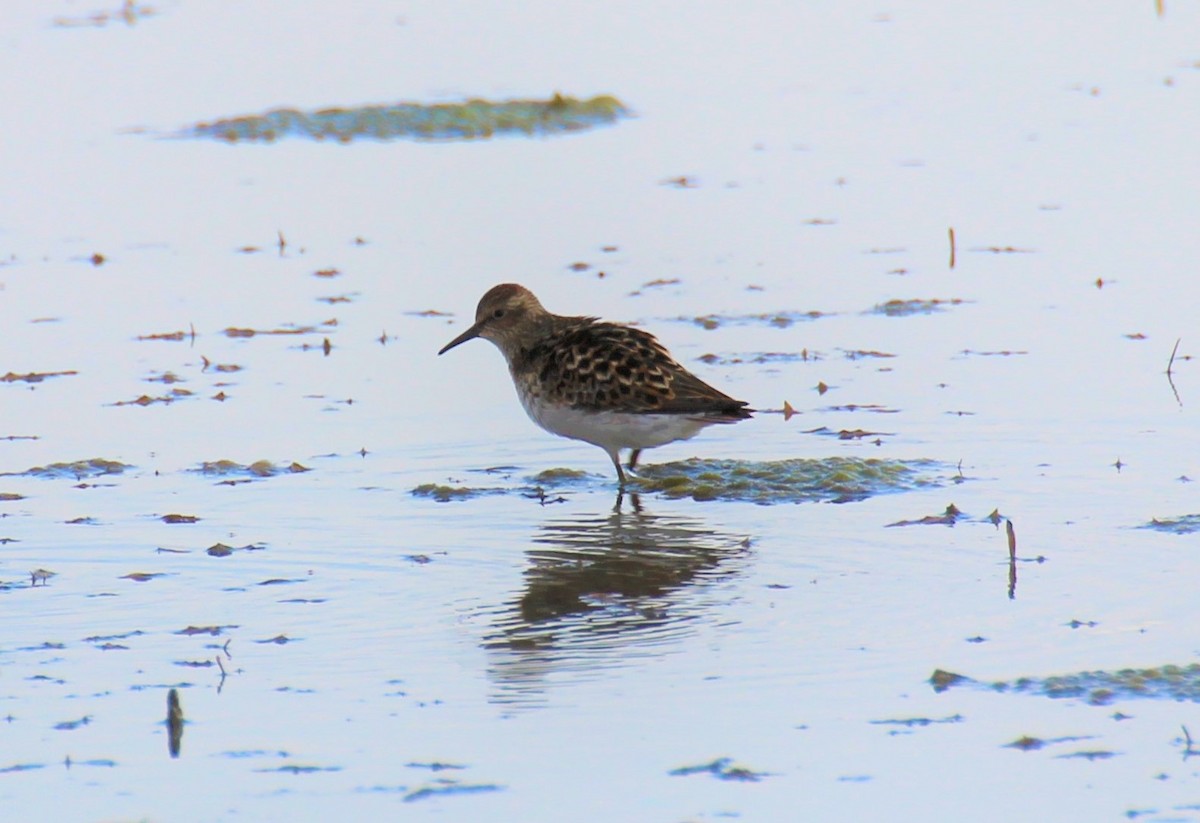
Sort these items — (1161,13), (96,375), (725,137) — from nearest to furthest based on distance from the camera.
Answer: (96,375), (725,137), (1161,13)

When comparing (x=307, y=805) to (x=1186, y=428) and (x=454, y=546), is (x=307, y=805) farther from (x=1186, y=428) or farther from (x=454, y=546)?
(x=1186, y=428)

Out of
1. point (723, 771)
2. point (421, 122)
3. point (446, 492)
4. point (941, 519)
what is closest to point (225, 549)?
point (446, 492)

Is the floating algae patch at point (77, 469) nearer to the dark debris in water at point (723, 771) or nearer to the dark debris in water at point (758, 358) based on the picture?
the dark debris in water at point (758, 358)

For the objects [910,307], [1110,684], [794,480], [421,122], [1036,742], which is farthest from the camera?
[421,122]

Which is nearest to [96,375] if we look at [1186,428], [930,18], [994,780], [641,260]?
[641,260]

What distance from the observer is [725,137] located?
17.7m

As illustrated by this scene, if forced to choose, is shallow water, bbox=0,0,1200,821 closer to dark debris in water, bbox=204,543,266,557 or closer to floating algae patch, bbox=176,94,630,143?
dark debris in water, bbox=204,543,266,557

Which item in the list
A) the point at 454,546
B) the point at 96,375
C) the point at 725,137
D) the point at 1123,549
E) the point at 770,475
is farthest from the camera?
the point at 725,137

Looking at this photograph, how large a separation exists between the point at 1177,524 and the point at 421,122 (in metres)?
11.6

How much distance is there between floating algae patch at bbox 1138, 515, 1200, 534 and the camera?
8109mm

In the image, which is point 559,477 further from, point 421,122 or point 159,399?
point 421,122

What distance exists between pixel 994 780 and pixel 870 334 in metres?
6.50

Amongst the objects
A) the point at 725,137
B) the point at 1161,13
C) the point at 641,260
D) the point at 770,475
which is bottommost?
the point at 770,475

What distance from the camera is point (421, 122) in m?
18.6
